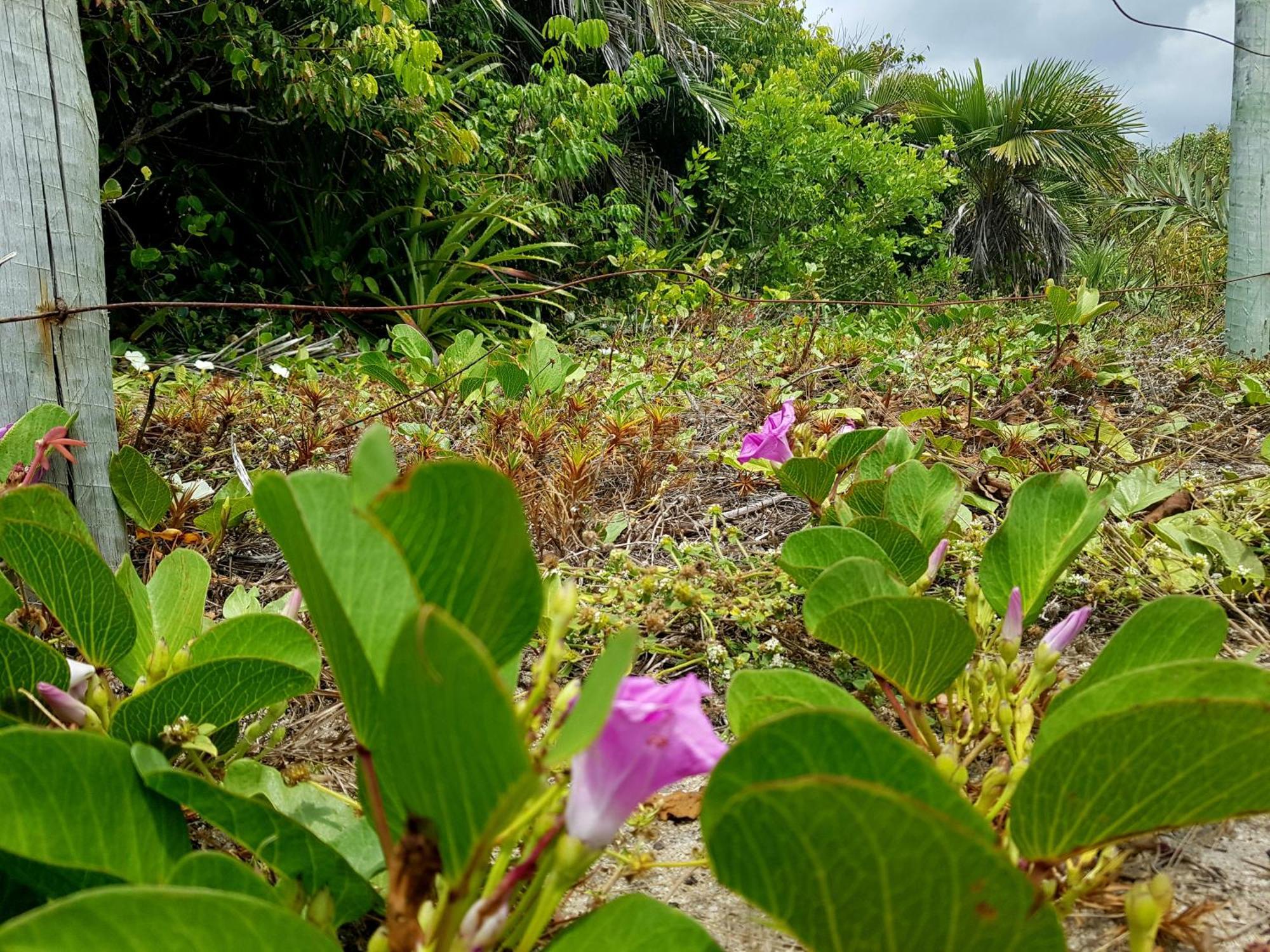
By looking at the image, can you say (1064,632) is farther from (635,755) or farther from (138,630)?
(138,630)

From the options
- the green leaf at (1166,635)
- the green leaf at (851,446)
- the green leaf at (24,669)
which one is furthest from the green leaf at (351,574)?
the green leaf at (851,446)

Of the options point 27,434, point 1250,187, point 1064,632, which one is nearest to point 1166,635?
point 1064,632

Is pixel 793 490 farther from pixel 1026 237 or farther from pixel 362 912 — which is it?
pixel 1026 237

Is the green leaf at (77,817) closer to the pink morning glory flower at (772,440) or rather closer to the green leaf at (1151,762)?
the green leaf at (1151,762)

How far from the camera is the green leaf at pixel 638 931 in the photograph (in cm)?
33

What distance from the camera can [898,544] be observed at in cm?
75

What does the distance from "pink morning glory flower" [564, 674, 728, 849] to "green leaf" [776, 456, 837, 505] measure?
650 millimetres

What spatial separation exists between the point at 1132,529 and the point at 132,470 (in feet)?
4.34

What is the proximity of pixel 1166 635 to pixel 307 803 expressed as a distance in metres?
0.58

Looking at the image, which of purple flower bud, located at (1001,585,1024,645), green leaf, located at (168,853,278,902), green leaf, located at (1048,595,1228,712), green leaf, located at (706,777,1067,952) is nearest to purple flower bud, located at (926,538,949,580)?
purple flower bud, located at (1001,585,1024,645)

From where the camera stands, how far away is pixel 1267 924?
0.52 m

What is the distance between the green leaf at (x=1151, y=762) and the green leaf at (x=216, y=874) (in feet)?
1.18

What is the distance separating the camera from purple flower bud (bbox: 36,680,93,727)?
0.51 metres

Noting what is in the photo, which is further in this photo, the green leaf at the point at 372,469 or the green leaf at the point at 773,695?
the green leaf at the point at 773,695
